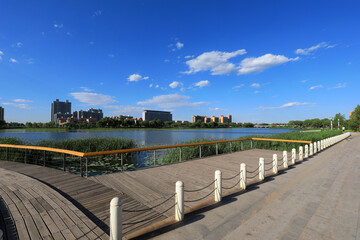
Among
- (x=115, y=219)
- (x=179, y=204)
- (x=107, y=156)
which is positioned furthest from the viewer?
(x=107, y=156)

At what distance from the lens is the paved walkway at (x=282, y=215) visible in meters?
2.95

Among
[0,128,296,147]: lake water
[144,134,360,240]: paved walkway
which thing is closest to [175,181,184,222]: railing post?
[144,134,360,240]: paved walkway

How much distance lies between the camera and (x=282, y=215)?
3.57m

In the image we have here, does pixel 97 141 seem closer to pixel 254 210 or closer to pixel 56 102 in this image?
pixel 254 210

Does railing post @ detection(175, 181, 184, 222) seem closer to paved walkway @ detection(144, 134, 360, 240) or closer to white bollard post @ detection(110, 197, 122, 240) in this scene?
paved walkway @ detection(144, 134, 360, 240)

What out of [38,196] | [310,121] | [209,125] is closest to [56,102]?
[209,125]

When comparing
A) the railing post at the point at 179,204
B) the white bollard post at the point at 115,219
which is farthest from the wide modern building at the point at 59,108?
the white bollard post at the point at 115,219

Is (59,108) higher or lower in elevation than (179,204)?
higher

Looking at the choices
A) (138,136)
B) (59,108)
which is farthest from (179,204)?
(59,108)

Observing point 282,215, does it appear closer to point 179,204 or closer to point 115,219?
point 179,204

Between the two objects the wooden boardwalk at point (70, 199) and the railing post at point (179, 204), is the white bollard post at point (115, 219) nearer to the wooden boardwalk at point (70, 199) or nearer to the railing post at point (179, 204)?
the wooden boardwalk at point (70, 199)

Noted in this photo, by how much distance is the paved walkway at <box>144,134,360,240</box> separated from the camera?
2.95 meters

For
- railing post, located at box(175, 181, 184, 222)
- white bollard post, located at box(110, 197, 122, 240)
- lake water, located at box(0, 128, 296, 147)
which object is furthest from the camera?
lake water, located at box(0, 128, 296, 147)

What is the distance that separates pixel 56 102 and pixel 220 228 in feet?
783
